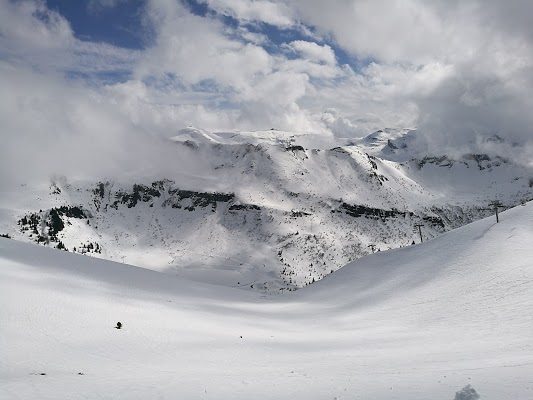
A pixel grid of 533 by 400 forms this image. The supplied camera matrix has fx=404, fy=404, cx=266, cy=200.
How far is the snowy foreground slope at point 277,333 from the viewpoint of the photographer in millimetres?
19734

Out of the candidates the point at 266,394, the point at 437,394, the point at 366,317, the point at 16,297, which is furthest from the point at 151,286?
the point at 437,394

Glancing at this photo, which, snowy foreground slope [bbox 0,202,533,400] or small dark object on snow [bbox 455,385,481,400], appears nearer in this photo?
small dark object on snow [bbox 455,385,481,400]

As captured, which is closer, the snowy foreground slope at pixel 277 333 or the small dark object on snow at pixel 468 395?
the small dark object on snow at pixel 468 395

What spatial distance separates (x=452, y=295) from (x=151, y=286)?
43.6 m

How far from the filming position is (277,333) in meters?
46.1

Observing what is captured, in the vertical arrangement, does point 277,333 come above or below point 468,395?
above

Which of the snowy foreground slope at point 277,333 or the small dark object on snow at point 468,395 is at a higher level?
the snowy foreground slope at point 277,333

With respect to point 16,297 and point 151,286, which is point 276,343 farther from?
point 151,286

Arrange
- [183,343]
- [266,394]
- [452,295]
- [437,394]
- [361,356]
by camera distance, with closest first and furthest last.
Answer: [437,394] < [266,394] < [361,356] < [183,343] < [452,295]

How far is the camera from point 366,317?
55.2 m

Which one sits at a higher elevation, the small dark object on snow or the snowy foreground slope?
the snowy foreground slope

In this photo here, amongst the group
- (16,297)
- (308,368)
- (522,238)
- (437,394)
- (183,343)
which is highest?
(522,238)

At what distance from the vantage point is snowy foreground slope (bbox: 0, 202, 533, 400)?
64.7 feet

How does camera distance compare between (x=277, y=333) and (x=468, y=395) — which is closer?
(x=468, y=395)
